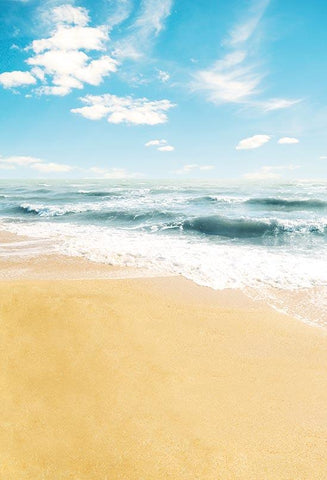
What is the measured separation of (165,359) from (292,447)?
118 cm

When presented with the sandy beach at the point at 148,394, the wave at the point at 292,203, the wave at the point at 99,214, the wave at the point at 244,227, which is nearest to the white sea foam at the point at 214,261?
the sandy beach at the point at 148,394

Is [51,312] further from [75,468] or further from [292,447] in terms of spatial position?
[292,447]

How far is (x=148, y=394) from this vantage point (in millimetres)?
2258

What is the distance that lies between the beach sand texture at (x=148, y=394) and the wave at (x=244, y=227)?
9.72 m

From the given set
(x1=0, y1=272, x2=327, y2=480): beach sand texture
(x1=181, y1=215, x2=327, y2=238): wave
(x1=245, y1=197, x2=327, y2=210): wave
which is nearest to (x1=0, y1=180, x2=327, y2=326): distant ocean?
(x1=181, y1=215, x2=327, y2=238): wave

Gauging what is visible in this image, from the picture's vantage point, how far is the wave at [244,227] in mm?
13164

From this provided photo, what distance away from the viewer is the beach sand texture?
69.6 inches

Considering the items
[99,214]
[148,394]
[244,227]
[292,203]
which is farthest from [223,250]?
[292,203]

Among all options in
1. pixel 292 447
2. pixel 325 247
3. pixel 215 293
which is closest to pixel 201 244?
pixel 325 247

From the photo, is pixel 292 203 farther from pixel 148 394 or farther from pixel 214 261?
pixel 148 394

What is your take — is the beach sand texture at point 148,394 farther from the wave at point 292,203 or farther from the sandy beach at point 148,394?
the wave at point 292,203

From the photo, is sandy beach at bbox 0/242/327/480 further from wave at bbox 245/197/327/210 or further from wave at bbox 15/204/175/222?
wave at bbox 245/197/327/210

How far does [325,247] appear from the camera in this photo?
10070mm

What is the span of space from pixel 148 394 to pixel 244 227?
12769mm
